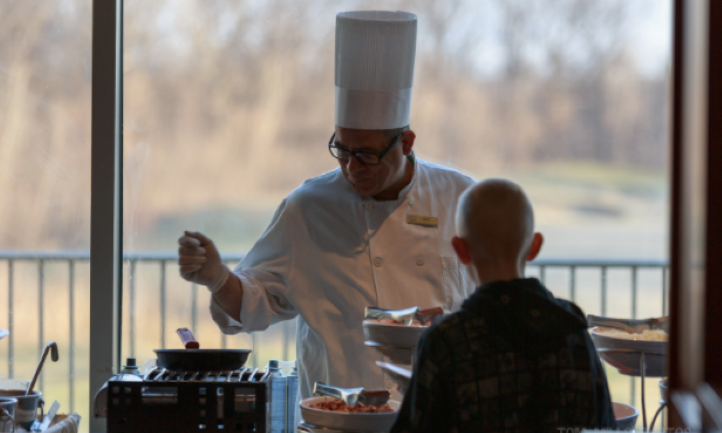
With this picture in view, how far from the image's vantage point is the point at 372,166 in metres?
1.80

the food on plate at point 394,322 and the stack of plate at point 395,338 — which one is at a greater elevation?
the food on plate at point 394,322

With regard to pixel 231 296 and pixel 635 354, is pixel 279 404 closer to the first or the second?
pixel 231 296

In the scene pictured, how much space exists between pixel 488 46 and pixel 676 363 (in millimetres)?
2181

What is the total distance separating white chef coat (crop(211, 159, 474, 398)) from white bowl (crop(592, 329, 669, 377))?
0.55 m

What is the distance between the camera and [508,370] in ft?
3.54

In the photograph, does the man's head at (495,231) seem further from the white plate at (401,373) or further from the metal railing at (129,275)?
the metal railing at (129,275)

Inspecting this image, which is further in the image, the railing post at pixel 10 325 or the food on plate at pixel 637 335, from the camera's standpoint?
the railing post at pixel 10 325

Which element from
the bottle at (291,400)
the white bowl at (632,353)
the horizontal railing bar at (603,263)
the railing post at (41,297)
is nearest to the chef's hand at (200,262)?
the bottle at (291,400)

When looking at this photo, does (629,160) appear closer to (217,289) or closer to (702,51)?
(217,289)

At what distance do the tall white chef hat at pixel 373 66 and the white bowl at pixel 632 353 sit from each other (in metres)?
0.85

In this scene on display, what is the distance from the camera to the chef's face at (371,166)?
1804mm

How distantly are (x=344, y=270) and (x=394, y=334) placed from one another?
645mm

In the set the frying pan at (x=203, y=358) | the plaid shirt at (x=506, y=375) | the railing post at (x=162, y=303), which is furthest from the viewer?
the railing post at (x=162, y=303)

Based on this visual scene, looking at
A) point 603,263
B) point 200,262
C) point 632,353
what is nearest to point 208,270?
point 200,262
